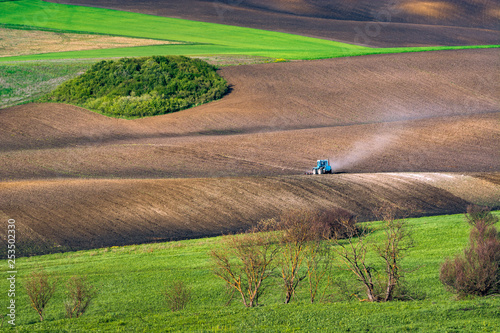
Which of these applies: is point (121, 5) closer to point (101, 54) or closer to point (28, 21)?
point (28, 21)

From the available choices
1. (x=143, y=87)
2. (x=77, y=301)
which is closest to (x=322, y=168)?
(x=77, y=301)

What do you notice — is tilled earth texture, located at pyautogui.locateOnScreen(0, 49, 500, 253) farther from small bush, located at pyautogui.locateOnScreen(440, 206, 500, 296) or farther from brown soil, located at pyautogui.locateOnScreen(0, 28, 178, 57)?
brown soil, located at pyautogui.locateOnScreen(0, 28, 178, 57)

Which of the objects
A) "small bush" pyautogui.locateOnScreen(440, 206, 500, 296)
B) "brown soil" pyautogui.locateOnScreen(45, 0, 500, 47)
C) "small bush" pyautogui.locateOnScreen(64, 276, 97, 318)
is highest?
"brown soil" pyautogui.locateOnScreen(45, 0, 500, 47)

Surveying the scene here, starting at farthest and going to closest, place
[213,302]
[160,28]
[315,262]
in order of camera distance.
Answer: [160,28]
[213,302]
[315,262]

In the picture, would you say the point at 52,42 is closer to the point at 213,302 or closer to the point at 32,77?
the point at 32,77

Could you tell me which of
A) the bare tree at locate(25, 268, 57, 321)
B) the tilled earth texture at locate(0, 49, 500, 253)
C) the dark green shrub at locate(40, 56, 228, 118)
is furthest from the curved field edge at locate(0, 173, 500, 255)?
the dark green shrub at locate(40, 56, 228, 118)
